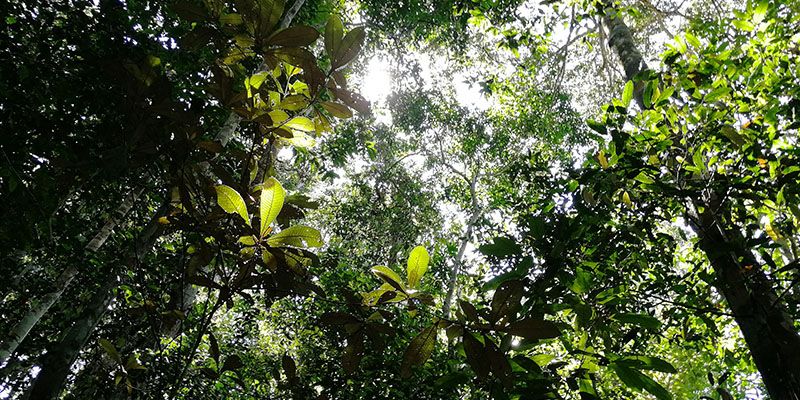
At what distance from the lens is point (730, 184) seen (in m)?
1.47

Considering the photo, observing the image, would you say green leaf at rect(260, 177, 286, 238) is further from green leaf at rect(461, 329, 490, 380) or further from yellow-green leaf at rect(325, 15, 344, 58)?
green leaf at rect(461, 329, 490, 380)

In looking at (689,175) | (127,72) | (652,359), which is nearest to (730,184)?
(689,175)

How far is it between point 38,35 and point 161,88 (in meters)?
1.39

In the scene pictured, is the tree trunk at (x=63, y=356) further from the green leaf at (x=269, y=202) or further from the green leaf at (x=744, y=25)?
the green leaf at (x=744, y=25)

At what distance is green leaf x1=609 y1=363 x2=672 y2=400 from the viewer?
3.12ft

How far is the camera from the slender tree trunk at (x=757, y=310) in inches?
53.8

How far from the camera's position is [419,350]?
910 mm

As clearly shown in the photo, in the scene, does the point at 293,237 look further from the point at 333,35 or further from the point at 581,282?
the point at 581,282

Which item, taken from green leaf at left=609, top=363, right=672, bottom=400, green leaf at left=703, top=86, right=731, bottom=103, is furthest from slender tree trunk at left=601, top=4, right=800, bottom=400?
green leaf at left=609, top=363, right=672, bottom=400

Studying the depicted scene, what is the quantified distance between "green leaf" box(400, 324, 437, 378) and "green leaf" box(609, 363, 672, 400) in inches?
18.7

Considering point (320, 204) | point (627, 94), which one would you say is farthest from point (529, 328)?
point (320, 204)

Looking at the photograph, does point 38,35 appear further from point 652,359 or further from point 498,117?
point 498,117

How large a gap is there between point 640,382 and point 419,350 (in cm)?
53

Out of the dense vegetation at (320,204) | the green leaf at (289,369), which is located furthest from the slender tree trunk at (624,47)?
the green leaf at (289,369)
